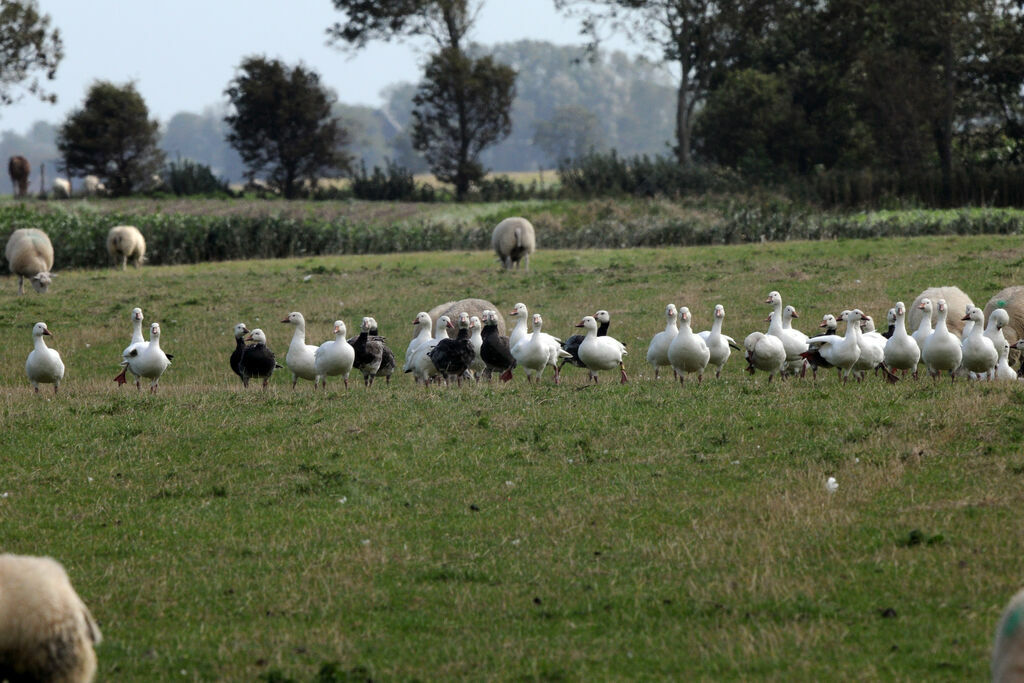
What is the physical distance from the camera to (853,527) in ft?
33.8

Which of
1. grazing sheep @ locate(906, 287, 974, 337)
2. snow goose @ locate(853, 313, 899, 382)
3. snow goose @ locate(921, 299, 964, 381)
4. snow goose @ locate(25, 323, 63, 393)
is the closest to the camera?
snow goose @ locate(921, 299, 964, 381)

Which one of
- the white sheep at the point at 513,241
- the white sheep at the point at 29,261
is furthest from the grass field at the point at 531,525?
the white sheep at the point at 513,241

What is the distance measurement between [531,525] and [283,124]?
58698 millimetres

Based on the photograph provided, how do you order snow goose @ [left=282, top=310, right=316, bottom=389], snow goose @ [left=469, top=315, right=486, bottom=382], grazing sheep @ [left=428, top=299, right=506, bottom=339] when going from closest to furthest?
snow goose @ [left=282, top=310, right=316, bottom=389]
snow goose @ [left=469, top=315, right=486, bottom=382]
grazing sheep @ [left=428, top=299, right=506, bottom=339]

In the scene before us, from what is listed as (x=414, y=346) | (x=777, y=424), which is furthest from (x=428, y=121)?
(x=777, y=424)

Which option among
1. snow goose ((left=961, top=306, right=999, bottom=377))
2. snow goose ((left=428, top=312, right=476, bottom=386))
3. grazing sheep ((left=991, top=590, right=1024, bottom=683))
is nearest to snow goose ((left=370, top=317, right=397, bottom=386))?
snow goose ((left=428, top=312, right=476, bottom=386))

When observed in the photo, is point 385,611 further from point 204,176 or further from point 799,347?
point 204,176

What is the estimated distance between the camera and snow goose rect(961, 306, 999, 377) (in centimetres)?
1711

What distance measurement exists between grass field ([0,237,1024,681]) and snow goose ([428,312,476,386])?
1472 millimetres

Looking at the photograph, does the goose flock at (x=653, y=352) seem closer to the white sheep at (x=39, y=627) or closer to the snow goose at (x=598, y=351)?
the snow goose at (x=598, y=351)

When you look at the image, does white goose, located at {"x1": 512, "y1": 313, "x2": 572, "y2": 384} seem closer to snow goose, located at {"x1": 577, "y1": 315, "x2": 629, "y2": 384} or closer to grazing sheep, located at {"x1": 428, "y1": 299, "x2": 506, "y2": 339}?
snow goose, located at {"x1": 577, "y1": 315, "x2": 629, "y2": 384}

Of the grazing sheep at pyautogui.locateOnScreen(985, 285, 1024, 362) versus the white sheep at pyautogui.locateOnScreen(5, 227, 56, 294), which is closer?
the grazing sheep at pyautogui.locateOnScreen(985, 285, 1024, 362)

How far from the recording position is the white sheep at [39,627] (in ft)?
20.8

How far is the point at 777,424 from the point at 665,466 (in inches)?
75.0
